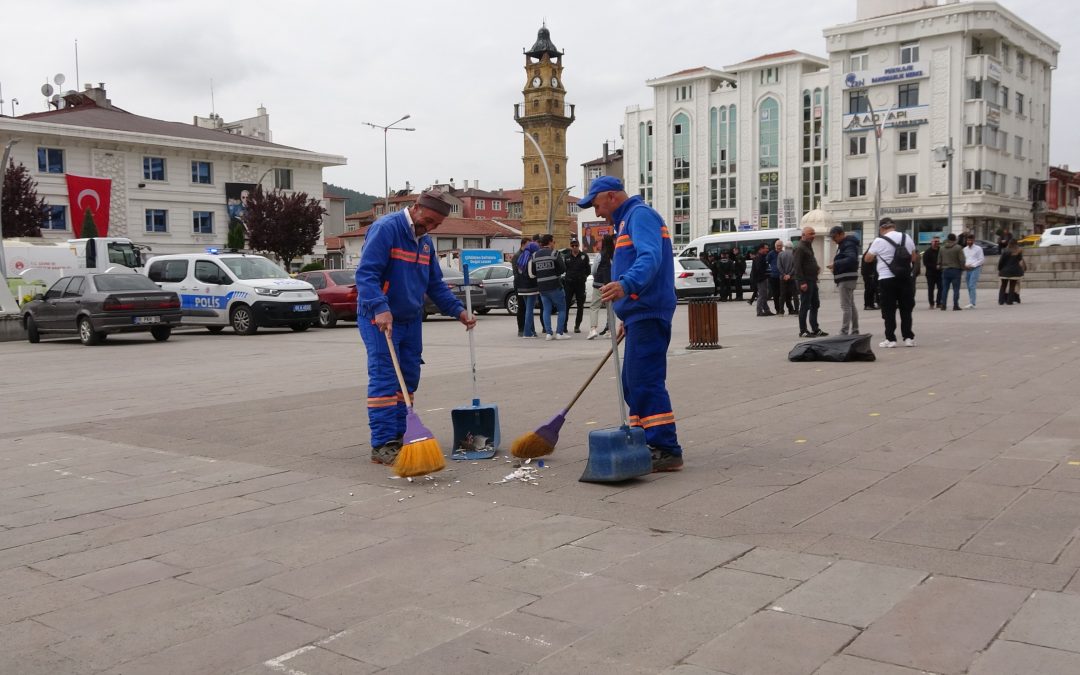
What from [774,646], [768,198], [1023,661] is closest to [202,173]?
[768,198]

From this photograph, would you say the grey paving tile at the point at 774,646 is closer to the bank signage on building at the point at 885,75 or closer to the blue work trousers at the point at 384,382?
the blue work trousers at the point at 384,382

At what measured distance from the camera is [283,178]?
6394 centimetres

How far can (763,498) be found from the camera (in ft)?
17.0

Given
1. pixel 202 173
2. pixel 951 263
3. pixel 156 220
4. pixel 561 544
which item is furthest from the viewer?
pixel 202 173

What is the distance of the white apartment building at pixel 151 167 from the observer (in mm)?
51531

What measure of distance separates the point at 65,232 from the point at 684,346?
47.2m

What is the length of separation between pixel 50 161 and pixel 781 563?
56059 mm

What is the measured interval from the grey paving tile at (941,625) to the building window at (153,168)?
58.2 m

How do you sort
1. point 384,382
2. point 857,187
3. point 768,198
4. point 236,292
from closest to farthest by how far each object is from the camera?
point 384,382, point 236,292, point 857,187, point 768,198

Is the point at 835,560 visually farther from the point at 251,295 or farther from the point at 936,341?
the point at 251,295

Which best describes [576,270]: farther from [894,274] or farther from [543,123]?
[543,123]

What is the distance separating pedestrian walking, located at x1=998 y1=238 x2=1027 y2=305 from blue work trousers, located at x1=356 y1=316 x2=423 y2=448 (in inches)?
835

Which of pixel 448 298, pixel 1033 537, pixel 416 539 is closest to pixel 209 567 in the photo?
pixel 416 539

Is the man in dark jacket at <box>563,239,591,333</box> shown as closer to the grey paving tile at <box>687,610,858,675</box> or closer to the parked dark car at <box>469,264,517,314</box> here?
the parked dark car at <box>469,264,517,314</box>
